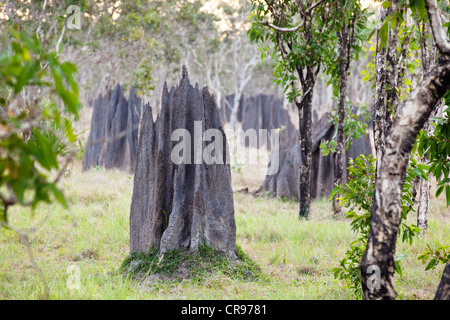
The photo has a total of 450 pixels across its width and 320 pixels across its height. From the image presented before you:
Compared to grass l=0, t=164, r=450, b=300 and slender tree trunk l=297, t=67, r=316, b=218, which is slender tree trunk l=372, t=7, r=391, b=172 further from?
slender tree trunk l=297, t=67, r=316, b=218

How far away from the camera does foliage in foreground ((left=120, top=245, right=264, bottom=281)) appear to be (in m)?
4.50

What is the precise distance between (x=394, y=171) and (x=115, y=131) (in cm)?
1125

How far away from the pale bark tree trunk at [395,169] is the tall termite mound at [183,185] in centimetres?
215

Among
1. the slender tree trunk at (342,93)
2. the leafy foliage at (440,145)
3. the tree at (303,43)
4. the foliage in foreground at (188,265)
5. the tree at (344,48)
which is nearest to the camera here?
the leafy foliage at (440,145)

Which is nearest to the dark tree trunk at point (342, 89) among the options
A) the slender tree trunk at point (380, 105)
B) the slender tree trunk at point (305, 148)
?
the slender tree trunk at point (305, 148)

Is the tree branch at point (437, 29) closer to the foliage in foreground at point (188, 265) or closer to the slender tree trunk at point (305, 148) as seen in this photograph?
the foliage in foreground at point (188, 265)

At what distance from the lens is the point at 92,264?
498cm

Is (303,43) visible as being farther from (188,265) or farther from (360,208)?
(188,265)

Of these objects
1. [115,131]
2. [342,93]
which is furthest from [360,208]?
[115,131]

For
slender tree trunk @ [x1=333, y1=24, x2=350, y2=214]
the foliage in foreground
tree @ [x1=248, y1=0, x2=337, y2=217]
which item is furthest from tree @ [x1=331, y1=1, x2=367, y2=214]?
the foliage in foreground

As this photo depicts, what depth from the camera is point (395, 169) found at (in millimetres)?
2947

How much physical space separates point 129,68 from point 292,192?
15645mm

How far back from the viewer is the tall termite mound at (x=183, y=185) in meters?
4.83
